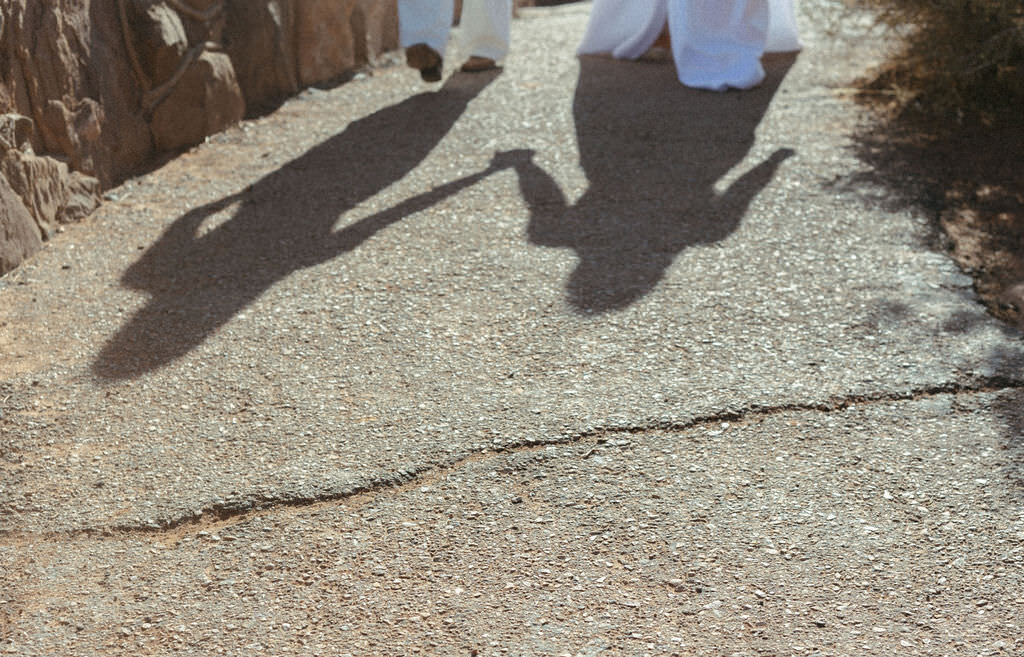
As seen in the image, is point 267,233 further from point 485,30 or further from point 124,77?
point 485,30

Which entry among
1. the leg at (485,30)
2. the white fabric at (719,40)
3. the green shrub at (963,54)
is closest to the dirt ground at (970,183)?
the green shrub at (963,54)

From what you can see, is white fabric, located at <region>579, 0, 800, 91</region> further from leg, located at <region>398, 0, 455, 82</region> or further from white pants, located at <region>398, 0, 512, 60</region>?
leg, located at <region>398, 0, 455, 82</region>

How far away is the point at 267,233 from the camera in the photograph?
432 centimetres

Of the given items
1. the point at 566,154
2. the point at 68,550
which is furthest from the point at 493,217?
the point at 68,550

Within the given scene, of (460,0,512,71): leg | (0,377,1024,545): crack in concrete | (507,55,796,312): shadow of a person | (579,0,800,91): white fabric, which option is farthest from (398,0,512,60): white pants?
(0,377,1024,545): crack in concrete

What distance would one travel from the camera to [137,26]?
4.89 meters

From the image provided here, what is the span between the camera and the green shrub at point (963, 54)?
485 cm

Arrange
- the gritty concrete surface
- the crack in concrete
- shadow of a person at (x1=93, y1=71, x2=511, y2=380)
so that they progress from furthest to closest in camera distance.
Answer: shadow of a person at (x1=93, y1=71, x2=511, y2=380)
the crack in concrete
the gritty concrete surface

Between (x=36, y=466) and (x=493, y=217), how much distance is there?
6.78 ft

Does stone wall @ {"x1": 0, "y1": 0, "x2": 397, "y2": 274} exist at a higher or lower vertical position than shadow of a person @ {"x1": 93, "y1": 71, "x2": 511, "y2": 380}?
higher

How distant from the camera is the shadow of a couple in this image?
3818mm

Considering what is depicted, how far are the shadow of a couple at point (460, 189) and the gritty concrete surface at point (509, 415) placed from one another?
2 cm

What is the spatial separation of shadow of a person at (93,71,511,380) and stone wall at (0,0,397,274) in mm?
499

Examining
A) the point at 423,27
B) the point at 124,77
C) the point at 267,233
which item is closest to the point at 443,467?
the point at 267,233
